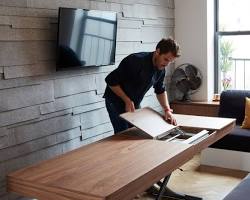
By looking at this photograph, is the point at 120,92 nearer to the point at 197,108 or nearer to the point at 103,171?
the point at 103,171

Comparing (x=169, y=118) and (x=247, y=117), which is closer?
(x=169, y=118)

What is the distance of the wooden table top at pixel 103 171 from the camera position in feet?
6.07

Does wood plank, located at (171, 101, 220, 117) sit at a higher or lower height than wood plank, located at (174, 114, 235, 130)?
lower

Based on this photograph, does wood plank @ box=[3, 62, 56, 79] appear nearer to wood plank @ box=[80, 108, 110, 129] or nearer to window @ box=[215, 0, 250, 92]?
wood plank @ box=[80, 108, 110, 129]

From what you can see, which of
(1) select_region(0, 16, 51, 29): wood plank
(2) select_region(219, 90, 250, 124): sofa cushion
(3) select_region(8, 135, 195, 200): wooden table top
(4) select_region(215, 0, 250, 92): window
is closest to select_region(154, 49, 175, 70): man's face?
(3) select_region(8, 135, 195, 200): wooden table top

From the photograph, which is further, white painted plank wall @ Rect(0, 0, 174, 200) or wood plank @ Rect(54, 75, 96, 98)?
wood plank @ Rect(54, 75, 96, 98)

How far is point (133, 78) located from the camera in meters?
3.10

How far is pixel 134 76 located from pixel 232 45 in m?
2.46

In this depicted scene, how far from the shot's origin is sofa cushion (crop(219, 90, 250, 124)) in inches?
171

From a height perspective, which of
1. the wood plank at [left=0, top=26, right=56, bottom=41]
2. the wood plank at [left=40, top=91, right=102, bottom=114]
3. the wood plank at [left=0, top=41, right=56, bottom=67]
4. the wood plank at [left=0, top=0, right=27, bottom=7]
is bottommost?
the wood plank at [left=40, top=91, right=102, bottom=114]

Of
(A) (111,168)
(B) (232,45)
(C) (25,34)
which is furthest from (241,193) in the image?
(B) (232,45)

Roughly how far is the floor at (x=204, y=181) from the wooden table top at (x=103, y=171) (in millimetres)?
1084

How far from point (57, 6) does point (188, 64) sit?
7.32 ft

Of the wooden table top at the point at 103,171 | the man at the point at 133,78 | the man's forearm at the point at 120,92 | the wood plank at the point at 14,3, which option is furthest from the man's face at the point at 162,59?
the wood plank at the point at 14,3
